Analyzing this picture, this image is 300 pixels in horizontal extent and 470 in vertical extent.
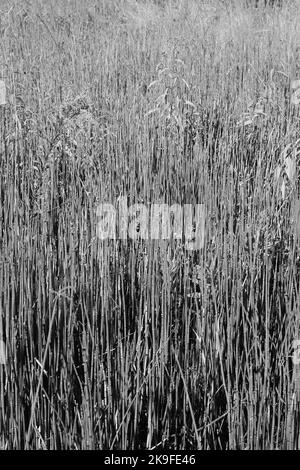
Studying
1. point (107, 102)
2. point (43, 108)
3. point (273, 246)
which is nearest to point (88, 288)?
point (273, 246)

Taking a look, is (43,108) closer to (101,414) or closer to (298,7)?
(101,414)

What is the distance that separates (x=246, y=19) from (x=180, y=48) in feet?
6.43

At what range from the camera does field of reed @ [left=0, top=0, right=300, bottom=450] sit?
1.24 meters

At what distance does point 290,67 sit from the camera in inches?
158

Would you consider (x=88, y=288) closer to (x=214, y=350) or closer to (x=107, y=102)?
(x=214, y=350)

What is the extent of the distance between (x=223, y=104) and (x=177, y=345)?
2267mm

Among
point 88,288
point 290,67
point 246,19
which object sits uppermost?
point 246,19

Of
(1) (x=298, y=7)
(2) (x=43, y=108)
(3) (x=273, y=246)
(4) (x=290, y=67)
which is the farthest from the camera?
(1) (x=298, y=7)

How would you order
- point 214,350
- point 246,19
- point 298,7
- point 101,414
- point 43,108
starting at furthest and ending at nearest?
1. point 298,7
2. point 246,19
3. point 43,108
4. point 214,350
5. point 101,414

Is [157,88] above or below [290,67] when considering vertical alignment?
below

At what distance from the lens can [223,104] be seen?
3463mm

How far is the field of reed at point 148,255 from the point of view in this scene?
1.24m

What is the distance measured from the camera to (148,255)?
1.55 m
